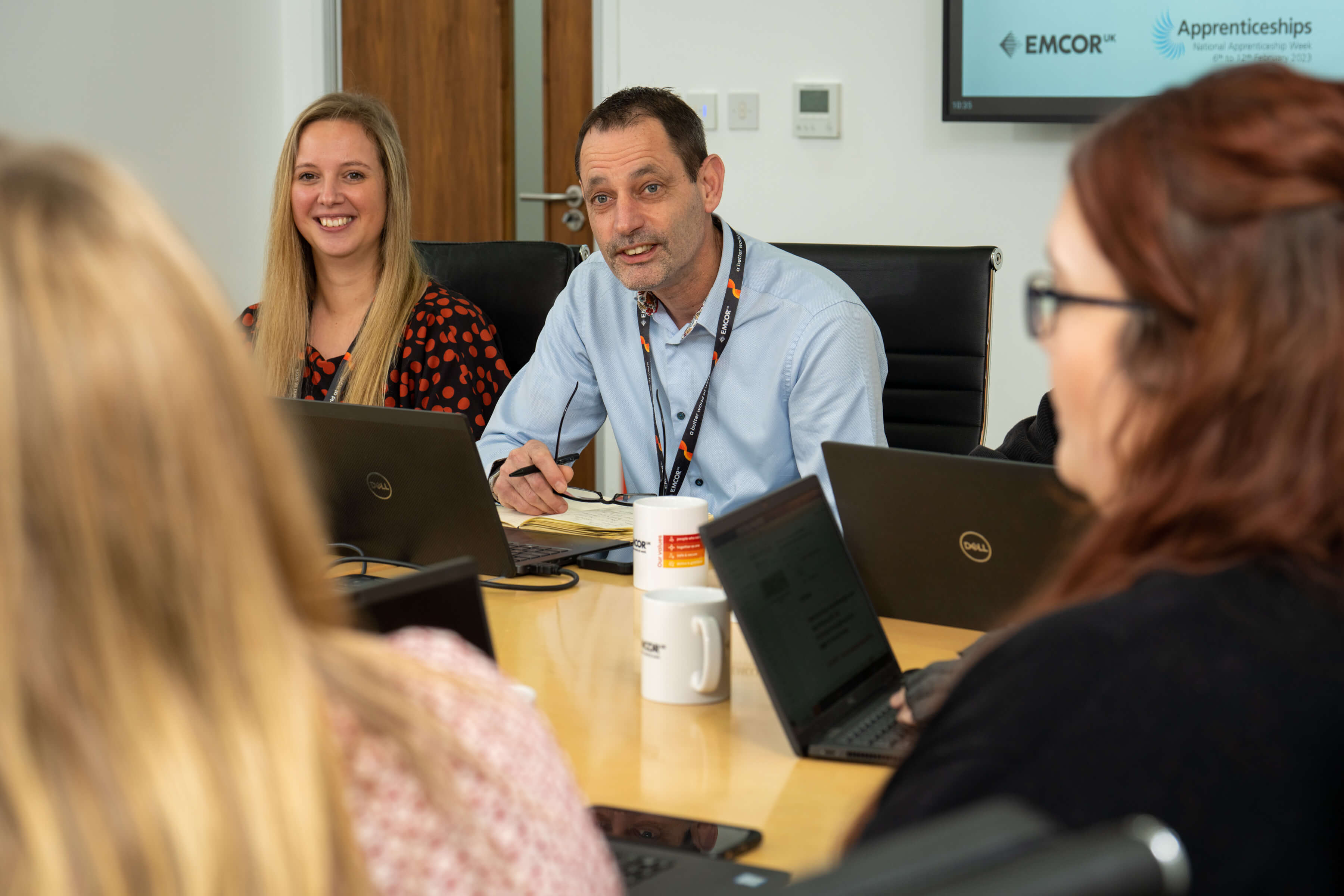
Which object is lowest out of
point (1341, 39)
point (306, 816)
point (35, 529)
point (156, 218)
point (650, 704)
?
point (650, 704)

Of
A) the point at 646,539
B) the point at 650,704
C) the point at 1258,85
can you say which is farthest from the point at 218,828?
the point at 646,539

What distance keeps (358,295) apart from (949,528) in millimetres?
1631

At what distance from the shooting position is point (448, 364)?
2.50 metres

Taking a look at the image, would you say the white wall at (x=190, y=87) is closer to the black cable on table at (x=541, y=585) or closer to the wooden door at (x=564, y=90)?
the wooden door at (x=564, y=90)

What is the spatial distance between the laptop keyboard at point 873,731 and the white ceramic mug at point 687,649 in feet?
0.47

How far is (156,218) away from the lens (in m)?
0.53

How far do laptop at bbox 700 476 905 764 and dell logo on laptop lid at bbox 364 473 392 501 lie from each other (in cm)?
64

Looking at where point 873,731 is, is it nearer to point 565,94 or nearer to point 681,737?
point 681,737

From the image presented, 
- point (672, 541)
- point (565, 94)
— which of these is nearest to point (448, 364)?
point (672, 541)

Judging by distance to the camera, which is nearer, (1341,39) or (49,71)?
(1341,39)

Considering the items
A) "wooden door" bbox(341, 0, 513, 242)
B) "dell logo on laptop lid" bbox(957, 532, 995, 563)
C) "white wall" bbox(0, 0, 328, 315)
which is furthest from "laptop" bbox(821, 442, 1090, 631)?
"wooden door" bbox(341, 0, 513, 242)

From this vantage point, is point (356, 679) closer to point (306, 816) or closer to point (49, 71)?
point (306, 816)

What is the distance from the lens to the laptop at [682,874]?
89 centimetres

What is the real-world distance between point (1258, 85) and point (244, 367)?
0.55 metres
